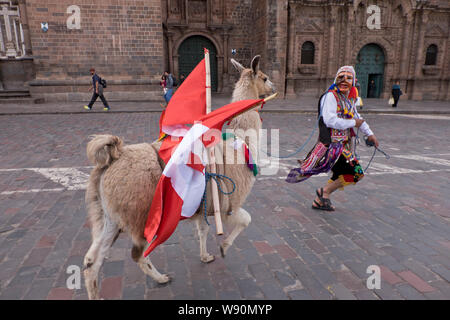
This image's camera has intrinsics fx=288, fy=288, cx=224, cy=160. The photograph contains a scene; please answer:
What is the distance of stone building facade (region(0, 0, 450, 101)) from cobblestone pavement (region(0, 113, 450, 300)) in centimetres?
1635

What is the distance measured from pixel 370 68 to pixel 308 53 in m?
6.48

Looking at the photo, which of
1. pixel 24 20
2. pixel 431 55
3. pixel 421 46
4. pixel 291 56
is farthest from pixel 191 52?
pixel 431 55

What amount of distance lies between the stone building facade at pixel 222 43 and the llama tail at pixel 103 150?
20057 mm

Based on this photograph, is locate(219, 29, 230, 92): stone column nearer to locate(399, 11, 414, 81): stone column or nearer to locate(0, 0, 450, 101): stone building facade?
locate(0, 0, 450, 101): stone building facade

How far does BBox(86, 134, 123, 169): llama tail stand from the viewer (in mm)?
2258

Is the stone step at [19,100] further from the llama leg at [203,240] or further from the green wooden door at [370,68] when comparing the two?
the green wooden door at [370,68]

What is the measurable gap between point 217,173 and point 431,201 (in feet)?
13.4

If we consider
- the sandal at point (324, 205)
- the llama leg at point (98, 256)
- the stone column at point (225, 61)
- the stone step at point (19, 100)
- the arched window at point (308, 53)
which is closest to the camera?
the llama leg at point (98, 256)

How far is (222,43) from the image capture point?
2717 centimetres

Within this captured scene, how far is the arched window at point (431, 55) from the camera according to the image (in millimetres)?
26483

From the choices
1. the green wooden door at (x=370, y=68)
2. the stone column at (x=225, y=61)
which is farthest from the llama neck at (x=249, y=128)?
the green wooden door at (x=370, y=68)

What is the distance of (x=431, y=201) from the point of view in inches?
187
